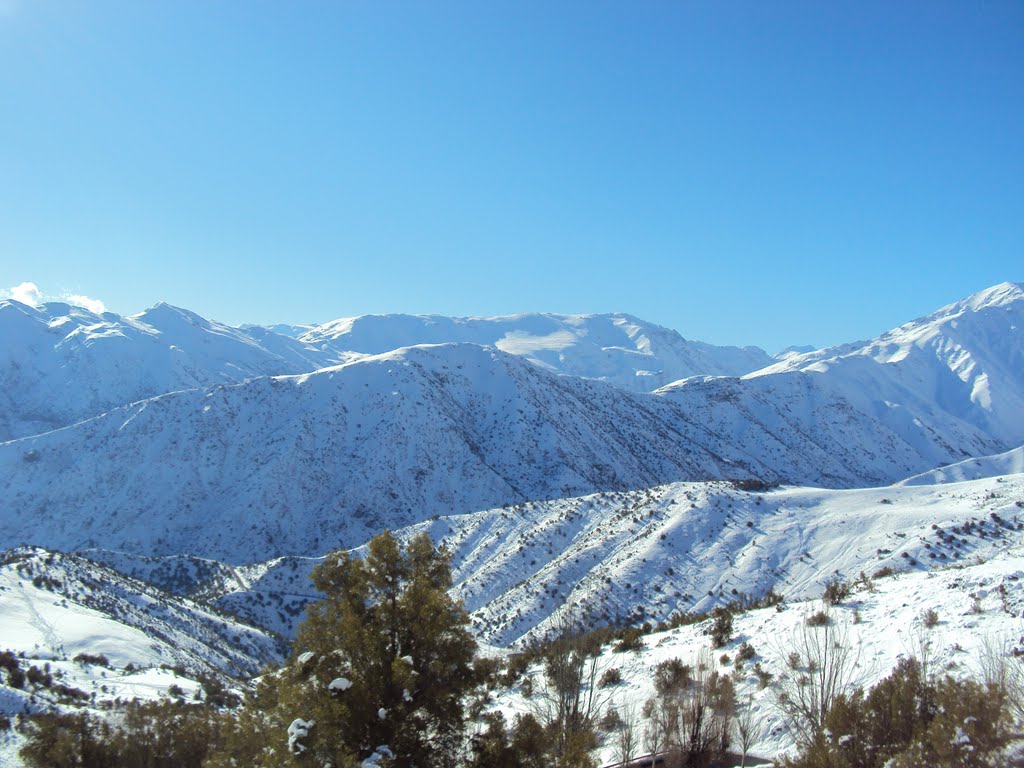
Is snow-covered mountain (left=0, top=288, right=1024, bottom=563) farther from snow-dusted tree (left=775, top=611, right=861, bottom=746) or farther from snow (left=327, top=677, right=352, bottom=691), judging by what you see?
snow (left=327, top=677, right=352, bottom=691)

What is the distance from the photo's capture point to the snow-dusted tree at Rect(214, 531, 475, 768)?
10359mm

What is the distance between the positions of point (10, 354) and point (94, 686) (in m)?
221

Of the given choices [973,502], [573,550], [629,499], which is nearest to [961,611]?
[973,502]

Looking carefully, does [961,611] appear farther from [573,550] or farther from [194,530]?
[194,530]

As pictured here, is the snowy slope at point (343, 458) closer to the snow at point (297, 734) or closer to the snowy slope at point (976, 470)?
the snowy slope at point (976, 470)

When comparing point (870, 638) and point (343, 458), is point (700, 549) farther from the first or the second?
point (343, 458)

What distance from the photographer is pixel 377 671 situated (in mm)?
10992

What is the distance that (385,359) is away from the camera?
383 ft

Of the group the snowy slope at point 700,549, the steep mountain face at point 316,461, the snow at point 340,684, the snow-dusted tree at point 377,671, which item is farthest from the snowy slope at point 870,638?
the steep mountain face at point 316,461

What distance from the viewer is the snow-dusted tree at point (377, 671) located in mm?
10359

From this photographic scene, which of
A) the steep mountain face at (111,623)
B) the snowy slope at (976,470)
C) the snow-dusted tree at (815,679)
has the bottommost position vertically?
the steep mountain face at (111,623)

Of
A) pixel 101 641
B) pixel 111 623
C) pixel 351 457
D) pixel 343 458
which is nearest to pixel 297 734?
pixel 101 641

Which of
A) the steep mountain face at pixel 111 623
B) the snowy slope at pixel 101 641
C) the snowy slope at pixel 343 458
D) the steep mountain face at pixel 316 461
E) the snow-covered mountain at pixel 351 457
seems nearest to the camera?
the snowy slope at pixel 101 641

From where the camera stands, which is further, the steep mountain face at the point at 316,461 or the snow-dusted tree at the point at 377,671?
the steep mountain face at the point at 316,461
